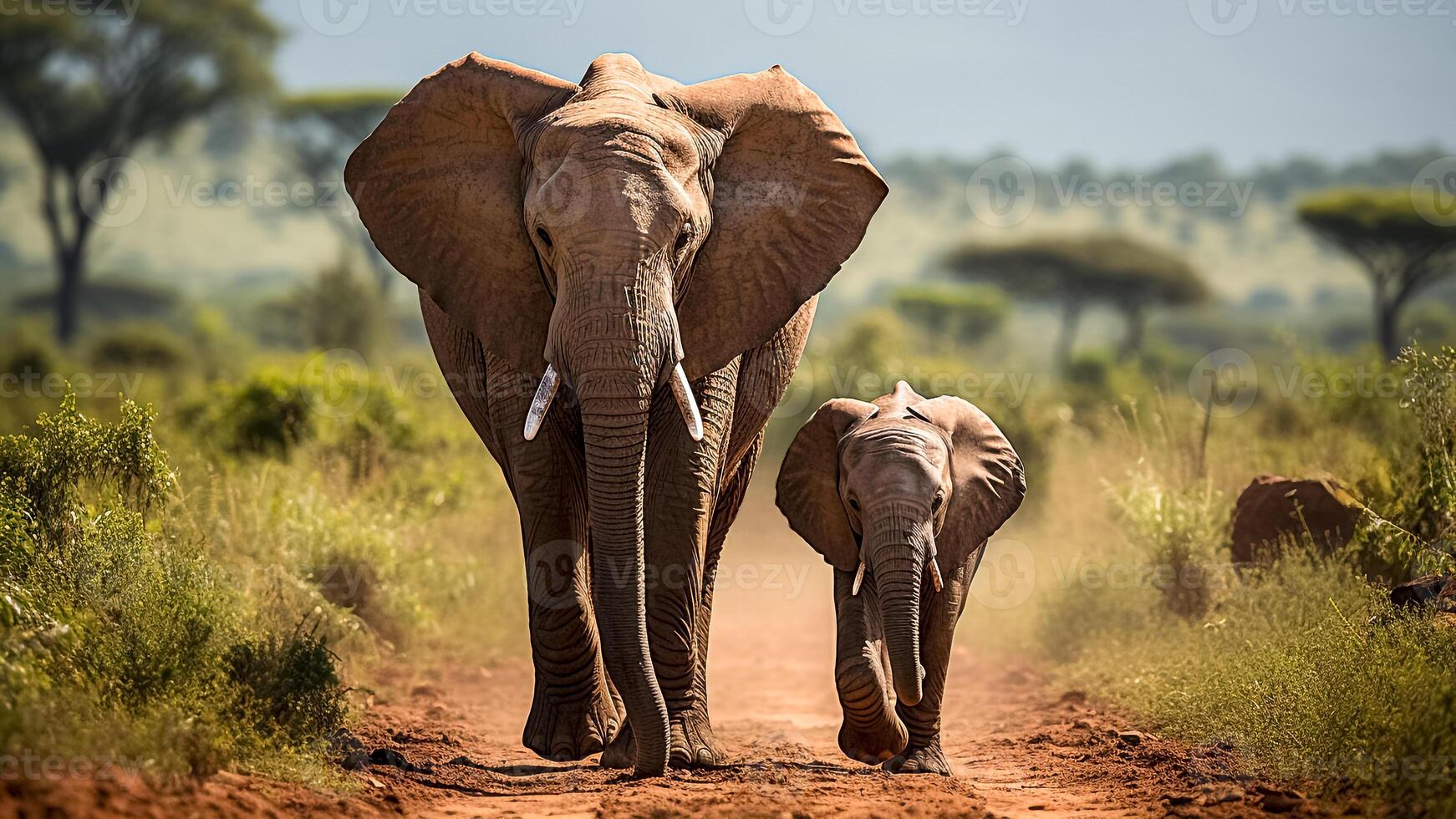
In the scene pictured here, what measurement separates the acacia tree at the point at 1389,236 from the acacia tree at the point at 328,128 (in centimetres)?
2455

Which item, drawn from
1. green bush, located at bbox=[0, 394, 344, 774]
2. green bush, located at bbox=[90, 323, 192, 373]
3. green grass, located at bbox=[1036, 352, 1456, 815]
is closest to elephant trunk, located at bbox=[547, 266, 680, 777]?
green bush, located at bbox=[0, 394, 344, 774]

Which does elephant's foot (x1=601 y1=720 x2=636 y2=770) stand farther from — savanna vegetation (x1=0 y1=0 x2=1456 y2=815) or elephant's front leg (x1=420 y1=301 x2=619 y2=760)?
savanna vegetation (x1=0 y1=0 x2=1456 y2=815)

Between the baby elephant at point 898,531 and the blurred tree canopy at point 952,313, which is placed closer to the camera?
the baby elephant at point 898,531

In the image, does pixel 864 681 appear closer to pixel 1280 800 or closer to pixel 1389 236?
pixel 1280 800

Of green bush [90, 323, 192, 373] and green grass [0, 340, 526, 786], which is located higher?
green bush [90, 323, 192, 373]

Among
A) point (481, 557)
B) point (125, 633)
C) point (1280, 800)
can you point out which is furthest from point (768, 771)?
point (481, 557)

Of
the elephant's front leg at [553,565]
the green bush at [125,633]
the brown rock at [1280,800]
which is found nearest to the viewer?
the green bush at [125,633]

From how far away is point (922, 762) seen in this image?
A: 7.89 meters

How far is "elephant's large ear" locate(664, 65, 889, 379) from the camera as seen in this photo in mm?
7492

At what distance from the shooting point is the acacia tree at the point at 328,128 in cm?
4381

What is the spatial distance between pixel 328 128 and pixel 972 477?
4028cm

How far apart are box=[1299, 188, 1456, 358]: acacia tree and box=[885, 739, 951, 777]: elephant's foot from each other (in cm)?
3287

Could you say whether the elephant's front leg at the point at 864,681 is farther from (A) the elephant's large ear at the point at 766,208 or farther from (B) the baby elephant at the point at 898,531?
(A) the elephant's large ear at the point at 766,208

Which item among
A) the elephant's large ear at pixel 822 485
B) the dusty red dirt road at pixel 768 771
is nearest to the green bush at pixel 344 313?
the dusty red dirt road at pixel 768 771
